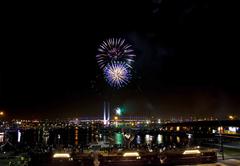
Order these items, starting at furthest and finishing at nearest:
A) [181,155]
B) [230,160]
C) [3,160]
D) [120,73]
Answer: [120,73]
[3,160]
[230,160]
[181,155]

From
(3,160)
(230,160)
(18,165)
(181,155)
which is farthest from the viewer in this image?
(3,160)

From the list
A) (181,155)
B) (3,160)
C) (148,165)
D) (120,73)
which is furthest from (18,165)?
(120,73)

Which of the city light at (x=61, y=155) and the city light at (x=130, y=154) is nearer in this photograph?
the city light at (x=61, y=155)

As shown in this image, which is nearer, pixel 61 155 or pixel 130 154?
pixel 61 155

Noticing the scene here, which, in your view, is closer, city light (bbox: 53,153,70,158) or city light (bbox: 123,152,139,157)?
city light (bbox: 53,153,70,158)

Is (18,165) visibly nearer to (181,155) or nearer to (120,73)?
(181,155)

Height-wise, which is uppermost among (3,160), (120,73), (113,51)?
(113,51)

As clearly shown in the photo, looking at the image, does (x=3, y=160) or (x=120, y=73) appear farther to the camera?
(x=120, y=73)

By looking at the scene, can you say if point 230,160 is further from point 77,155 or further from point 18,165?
point 18,165

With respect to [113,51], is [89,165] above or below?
below

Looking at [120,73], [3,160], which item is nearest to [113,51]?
[120,73]
